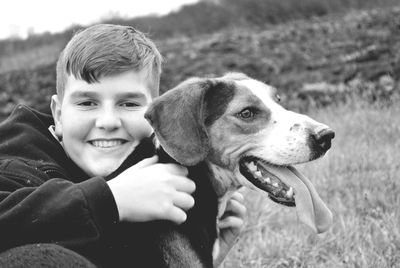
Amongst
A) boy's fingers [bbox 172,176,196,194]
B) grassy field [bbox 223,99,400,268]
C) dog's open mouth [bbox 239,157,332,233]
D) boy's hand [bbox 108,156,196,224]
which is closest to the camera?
boy's hand [bbox 108,156,196,224]

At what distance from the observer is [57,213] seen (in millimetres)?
2699

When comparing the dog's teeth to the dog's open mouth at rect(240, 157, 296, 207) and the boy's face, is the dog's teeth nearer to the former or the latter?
the dog's open mouth at rect(240, 157, 296, 207)

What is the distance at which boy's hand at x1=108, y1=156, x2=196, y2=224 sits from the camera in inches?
116

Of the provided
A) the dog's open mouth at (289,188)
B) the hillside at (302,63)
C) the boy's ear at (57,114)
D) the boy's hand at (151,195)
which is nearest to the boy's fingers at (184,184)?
the boy's hand at (151,195)

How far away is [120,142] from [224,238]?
→ 95cm

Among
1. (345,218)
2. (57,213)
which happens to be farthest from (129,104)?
(345,218)

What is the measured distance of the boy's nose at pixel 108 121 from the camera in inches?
139

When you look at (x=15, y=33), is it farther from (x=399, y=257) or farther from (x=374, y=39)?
(x=399, y=257)

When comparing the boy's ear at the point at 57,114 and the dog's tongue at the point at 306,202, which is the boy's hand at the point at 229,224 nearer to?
the dog's tongue at the point at 306,202

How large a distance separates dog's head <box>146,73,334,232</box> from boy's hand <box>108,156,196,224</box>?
→ 141 millimetres

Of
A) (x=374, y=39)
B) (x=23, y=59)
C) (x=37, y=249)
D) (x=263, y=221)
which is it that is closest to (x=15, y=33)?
(x=23, y=59)

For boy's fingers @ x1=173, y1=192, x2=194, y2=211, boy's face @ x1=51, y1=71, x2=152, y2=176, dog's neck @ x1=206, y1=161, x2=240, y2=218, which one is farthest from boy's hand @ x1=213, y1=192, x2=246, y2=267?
boy's face @ x1=51, y1=71, x2=152, y2=176

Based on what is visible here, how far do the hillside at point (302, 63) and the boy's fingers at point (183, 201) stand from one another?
21.0 ft

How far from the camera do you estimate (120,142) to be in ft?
12.1
